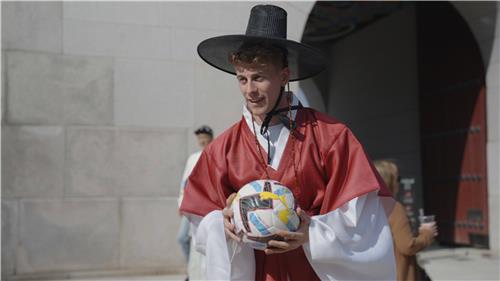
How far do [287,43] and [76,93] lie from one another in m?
5.44

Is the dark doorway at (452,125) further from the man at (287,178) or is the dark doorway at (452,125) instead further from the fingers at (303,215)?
the fingers at (303,215)

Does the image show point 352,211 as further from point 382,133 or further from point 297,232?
point 382,133

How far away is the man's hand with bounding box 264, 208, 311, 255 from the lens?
95.8 inches

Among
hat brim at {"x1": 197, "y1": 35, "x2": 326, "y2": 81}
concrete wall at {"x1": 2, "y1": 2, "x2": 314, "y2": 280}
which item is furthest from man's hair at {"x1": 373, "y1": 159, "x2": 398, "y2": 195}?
concrete wall at {"x1": 2, "y1": 2, "x2": 314, "y2": 280}

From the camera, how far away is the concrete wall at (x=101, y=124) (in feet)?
24.5

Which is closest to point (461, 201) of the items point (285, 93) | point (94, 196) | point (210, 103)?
point (210, 103)

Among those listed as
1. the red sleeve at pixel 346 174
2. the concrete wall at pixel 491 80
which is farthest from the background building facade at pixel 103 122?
the red sleeve at pixel 346 174

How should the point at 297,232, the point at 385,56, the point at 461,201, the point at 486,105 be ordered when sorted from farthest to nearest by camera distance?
the point at 385,56, the point at 461,201, the point at 486,105, the point at 297,232

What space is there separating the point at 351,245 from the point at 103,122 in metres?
5.64

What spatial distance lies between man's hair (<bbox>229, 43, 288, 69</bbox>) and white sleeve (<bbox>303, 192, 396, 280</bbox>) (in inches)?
26.0

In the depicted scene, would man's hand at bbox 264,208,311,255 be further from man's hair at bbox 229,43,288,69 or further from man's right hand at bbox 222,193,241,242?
man's hair at bbox 229,43,288,69

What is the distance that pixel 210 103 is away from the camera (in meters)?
8.18

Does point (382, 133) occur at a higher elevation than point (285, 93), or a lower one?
lower

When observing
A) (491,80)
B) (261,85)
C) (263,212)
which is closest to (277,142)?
(261,85)
